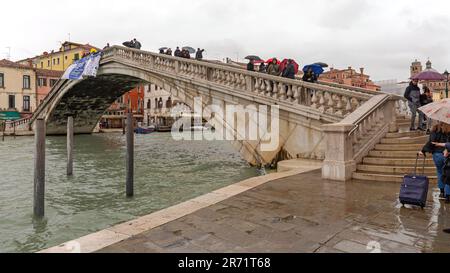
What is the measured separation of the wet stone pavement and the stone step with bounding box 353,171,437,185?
716 millimetres

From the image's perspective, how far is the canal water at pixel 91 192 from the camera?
5.34 metres

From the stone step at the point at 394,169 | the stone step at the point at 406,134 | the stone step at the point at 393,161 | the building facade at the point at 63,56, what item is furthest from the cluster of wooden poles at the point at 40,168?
the building facade at the point at 63,56

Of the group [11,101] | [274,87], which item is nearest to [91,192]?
[274,87]

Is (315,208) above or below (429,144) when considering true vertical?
below

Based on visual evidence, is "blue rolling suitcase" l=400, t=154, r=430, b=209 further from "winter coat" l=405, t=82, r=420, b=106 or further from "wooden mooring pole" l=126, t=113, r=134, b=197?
"wooden mooring pole" l=126, t=113, r=134, b=197

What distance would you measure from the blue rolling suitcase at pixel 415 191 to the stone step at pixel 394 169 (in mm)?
1880

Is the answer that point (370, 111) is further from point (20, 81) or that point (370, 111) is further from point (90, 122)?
point (20, 81)

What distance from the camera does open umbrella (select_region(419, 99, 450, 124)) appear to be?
448cm

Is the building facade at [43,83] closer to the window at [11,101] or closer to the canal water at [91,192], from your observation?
the window at [11,101]

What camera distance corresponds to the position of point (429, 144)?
4770 mm

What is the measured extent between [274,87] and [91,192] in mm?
5490

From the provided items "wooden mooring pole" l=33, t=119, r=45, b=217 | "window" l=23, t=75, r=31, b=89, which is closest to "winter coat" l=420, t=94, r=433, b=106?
"wooden mooring pole" l=33, t=119, r=45, b=217
